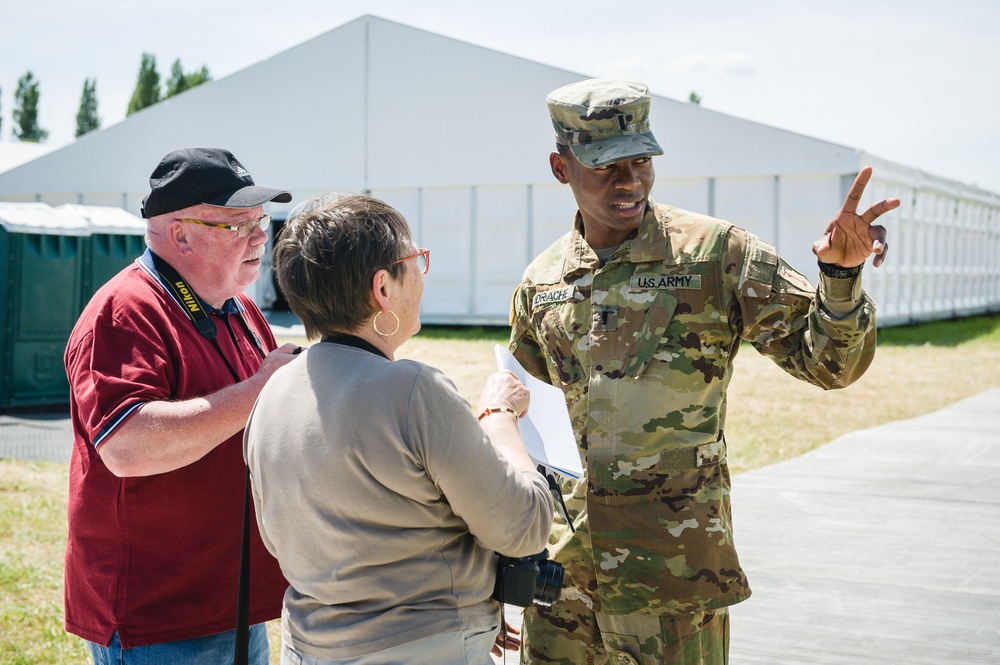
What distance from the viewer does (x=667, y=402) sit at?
2.63 metres

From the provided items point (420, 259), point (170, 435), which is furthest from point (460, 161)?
point (420, 259)

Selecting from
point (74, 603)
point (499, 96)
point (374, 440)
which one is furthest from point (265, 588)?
point (499, 96)

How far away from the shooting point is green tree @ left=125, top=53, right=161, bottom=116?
180ft

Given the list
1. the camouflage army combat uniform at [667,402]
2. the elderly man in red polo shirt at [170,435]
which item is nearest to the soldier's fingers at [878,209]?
the camouflage army combat uniform at [667,402]

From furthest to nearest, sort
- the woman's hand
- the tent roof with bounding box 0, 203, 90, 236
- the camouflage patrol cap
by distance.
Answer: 1. the tent roof with bounding box 0, 203, 90, 236
2. the camouflage patrol cap
3. the woman's hand

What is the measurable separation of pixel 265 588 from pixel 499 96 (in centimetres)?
1787

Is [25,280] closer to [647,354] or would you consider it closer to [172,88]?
[647,354]

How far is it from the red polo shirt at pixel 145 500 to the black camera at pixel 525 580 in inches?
34.6

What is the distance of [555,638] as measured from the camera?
9.04 feet

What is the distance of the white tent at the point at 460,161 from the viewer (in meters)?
17.8

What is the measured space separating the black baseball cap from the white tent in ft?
52.1

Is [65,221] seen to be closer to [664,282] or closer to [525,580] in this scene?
[664,282]

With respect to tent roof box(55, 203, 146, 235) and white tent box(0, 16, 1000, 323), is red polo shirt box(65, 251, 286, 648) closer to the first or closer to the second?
tent roof box(55, 203, 146, 235)

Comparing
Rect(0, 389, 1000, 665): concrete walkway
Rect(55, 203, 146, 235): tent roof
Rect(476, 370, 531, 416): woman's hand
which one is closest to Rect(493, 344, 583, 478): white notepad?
Rect(476, 370, 531, 416): woman's hand
